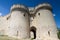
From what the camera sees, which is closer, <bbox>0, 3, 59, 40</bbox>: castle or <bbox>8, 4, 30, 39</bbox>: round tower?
<bbox>0, 3, 59, 40</bbox>: castle

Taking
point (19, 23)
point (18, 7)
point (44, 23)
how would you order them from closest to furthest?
point (44, 23), point (19, 23), point (18, 7)

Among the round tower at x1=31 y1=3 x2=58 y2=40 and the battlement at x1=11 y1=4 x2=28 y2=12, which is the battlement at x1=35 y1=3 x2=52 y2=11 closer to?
the round tower at x1=31 y1=3 x2=58 y2=40

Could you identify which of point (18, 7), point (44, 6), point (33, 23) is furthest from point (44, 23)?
point (18, 7)

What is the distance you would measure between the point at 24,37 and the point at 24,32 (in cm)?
109

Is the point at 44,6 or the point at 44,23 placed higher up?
the point at 44,6

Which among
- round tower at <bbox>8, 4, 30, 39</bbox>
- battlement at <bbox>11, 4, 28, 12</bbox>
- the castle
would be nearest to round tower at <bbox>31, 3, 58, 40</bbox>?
the castle

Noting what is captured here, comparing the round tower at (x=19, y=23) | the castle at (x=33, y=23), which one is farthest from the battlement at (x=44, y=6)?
the round tower at (x=19, y=23)

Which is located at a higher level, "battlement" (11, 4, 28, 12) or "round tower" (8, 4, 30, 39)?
"battlement" (11, 4, 28, 12)

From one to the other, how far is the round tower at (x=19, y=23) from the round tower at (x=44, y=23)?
2.08 metres

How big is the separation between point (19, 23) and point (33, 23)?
3.68 meters

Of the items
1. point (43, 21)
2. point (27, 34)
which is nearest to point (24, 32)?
point (27, 34)

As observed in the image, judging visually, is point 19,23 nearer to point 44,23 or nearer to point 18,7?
point 18,7

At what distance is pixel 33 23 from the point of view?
27.5 meters

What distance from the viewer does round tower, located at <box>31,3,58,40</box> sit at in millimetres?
23844
